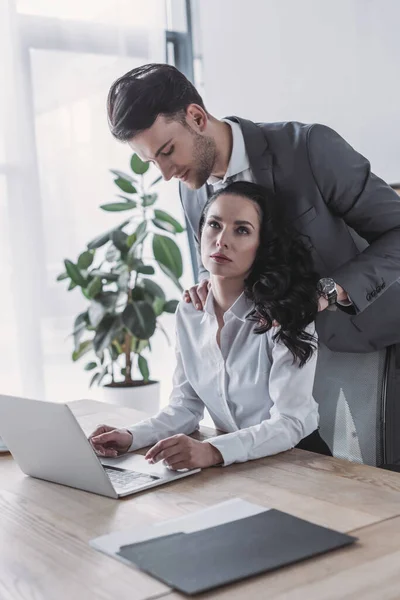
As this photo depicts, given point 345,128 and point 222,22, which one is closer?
point 345,128

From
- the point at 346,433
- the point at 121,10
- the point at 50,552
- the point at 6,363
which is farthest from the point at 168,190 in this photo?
the point at 50,552

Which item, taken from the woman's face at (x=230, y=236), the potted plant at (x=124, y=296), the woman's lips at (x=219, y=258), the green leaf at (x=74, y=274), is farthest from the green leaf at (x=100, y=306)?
the woman's lips at (x=219, y=258)

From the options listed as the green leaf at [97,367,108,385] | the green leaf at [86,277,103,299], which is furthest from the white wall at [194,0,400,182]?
the green leaf at [97,367,108,385]

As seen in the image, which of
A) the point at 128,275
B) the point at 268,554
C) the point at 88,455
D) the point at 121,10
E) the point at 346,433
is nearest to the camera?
the point at 268,554

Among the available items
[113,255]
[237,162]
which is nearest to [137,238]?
[113,255]

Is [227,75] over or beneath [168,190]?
over

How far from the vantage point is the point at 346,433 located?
1882mm

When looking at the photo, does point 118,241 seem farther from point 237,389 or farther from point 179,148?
point 237,389

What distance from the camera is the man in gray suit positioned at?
188 cm

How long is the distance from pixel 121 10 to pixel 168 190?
1012mm

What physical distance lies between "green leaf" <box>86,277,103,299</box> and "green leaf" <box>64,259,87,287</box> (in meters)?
0.04

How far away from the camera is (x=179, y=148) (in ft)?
6.39

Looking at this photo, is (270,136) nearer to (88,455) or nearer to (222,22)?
(88,455)

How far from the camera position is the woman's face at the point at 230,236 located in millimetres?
1790
